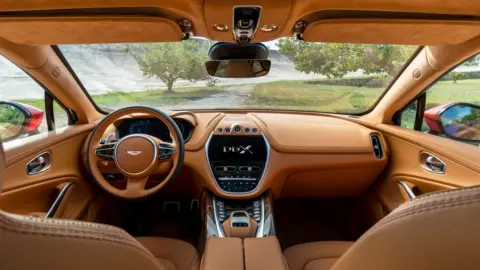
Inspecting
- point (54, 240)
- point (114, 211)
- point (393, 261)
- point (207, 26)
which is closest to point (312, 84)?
point (207, 26)

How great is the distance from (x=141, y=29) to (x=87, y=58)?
90cm

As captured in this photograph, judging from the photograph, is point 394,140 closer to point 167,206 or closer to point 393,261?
point 167,206

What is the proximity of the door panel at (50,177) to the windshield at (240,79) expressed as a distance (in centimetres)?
44

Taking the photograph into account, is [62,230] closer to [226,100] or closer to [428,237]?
[428,237]

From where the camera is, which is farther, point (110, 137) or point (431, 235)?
point (110, 137)

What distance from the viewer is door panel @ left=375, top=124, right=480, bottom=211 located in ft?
7.45

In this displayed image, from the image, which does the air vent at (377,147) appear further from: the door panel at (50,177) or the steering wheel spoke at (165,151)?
the door panel at (50,177)

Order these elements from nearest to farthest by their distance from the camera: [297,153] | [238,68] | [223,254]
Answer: [223,254]
[238,68]
[297,153]

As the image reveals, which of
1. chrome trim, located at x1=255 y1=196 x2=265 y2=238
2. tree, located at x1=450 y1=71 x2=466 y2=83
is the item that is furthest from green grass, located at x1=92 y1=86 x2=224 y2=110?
tree, located at x1=450 y1=71 x2=466 y2=83

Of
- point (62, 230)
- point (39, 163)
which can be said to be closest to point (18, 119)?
point (39, 163)

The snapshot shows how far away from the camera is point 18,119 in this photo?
260cm

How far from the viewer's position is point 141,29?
1.94m

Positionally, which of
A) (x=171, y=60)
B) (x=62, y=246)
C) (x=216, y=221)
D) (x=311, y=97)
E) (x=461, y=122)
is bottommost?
(x=216, y=221)

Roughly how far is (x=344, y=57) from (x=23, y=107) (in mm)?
2172
